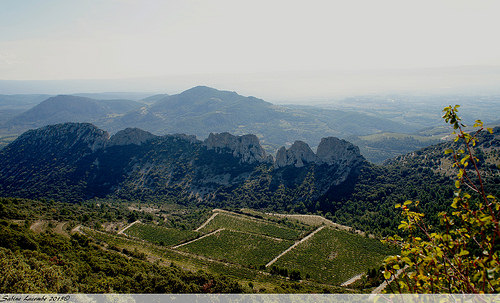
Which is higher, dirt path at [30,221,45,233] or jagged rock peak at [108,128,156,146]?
jagged rock peak at [108,128,156,146]

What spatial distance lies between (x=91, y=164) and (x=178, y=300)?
154 metres

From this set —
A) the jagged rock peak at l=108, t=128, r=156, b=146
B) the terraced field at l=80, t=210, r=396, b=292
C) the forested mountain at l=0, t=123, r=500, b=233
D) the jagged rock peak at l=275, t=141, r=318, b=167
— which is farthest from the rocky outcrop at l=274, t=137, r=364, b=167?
the jagged rock peak at l=108, t=128, r=156, b=146

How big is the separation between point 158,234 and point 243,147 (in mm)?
81937

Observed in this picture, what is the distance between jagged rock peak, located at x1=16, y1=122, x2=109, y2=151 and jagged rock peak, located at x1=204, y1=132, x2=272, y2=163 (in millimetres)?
76382

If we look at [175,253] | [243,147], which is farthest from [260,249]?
[243,147]

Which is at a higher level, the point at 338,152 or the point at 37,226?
the point at 338,152

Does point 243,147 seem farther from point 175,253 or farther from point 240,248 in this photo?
point 175,253

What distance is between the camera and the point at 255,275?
157 feet

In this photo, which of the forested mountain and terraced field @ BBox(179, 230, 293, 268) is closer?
terraced field @ BBox(179, 230, 293, 268)

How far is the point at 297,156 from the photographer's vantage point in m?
132

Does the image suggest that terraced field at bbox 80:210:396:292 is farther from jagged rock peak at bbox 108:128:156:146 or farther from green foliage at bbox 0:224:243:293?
jagged rock peak at bbox 108:128:156:146

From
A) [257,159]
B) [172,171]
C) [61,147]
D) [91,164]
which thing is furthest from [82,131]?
[257,159]

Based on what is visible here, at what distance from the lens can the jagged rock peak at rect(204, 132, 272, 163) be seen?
147m

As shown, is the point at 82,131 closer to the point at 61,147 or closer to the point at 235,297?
the point at 61,147
